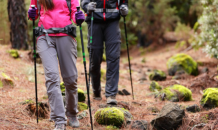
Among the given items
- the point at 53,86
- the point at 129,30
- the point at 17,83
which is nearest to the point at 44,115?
the point at 53,86

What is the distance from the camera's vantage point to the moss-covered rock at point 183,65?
8664 millimetres

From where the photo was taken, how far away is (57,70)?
328 centimetres

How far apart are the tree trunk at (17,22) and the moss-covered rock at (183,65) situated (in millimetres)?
5572

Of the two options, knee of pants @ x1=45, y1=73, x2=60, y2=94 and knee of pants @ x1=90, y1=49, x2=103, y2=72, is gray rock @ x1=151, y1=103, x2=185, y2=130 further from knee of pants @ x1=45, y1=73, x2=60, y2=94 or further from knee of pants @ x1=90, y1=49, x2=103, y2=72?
knee of pants @ x1=90, y1=49, x2=103, y2=72

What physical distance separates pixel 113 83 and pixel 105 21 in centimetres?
128

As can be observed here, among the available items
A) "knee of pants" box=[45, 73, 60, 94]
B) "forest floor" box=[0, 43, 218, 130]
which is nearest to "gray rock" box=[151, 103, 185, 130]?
"forest floor" box=[0, 43, 218, 130]

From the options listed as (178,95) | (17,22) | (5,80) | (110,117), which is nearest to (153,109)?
(178,95)

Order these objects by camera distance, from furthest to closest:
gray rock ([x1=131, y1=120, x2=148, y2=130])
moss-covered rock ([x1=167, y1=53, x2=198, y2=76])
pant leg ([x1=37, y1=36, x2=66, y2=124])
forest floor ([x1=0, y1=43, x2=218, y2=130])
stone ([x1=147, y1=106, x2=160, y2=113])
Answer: moss-covered rock ([x1=167, y1=53, x2=198, y2=76])
stone ([x1=147, y1=106, x2=160, y2=113])
gray rock ([x1=131, y1=120, x2=148, y2=130])
forest floor ([x1=0, y1=43, x2=218, y2=130])
pant leg ([x1=37, y1=36, x2=66, y2=124])

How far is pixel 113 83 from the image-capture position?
4.87 m

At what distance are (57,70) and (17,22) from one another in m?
5.79

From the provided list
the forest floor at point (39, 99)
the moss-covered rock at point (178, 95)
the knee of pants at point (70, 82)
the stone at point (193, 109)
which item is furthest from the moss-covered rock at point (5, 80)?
the stone at point (193, 109)

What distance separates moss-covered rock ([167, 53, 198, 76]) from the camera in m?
8.66

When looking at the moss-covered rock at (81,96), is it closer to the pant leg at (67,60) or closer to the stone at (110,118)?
the stone at (110,118)

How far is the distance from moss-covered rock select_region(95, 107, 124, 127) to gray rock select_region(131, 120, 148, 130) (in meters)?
0.20
